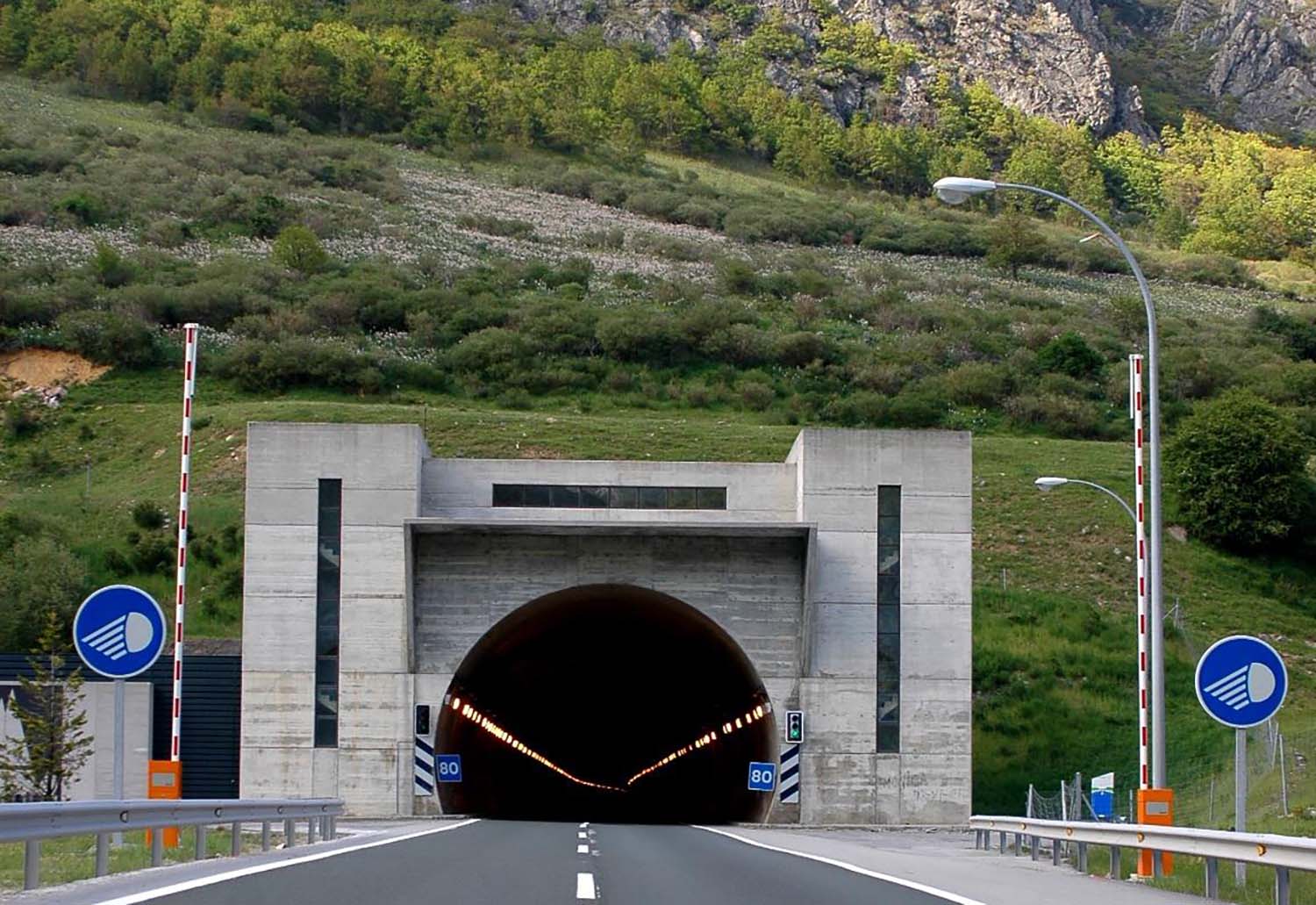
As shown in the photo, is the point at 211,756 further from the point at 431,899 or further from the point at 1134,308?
the point at 1134,308

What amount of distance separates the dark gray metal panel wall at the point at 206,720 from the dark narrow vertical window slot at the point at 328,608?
116 inches

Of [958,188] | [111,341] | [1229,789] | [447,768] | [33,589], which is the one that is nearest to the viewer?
[958,188]

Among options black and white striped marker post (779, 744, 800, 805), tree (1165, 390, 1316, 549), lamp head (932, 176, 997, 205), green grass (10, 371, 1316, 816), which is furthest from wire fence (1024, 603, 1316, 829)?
tree (1165, 390, 1316, 549)

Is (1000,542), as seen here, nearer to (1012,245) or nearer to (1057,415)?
(1057,415)

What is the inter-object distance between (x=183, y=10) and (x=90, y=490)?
105879 millimetres

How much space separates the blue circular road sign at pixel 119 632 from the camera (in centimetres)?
2055

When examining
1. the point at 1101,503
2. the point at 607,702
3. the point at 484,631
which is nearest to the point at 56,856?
the point at 484,631

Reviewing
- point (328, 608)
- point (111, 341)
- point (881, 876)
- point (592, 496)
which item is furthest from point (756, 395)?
point (881, 876)

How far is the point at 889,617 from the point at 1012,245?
324 feet

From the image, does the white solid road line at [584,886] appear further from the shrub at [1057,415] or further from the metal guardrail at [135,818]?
the shrub at [1057,415]

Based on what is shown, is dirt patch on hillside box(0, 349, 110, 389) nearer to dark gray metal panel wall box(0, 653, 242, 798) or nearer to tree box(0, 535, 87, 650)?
tree box(0, 535, 87, 650)

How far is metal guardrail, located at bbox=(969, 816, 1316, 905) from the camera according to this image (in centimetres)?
1556

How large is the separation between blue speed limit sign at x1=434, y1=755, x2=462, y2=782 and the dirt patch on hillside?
153 feet

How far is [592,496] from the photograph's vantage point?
46250 mm
